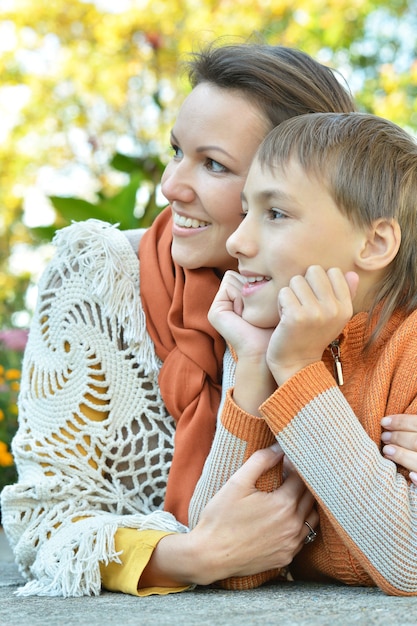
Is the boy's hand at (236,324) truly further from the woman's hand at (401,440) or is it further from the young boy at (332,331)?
the woman's hand at (401,440)

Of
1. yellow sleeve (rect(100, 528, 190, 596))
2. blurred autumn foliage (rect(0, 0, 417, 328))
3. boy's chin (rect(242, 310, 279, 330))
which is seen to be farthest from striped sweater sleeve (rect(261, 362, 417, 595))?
blurred autumn foliage (rect(0, 0, 417, 328))

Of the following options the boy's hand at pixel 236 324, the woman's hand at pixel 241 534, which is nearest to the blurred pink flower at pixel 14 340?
the boy's hand at pixel 236 324

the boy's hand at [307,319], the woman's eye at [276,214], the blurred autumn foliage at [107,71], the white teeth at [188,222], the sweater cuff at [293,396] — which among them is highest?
the blurred autumn foliage at [107,71]

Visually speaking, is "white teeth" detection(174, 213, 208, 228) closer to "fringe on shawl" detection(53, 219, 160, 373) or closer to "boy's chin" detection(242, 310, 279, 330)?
"fringe on shawl" detection(53, 219, 160, 373)

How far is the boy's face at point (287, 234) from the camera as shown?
2.19 meters

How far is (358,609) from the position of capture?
1.84 metres

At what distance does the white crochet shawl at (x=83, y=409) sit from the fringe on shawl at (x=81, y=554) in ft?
0.12

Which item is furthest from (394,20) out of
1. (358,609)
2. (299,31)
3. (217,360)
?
(358,609)

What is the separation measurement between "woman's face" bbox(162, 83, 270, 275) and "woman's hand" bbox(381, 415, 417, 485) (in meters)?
0.85

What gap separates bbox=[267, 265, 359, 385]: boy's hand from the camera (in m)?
2.09

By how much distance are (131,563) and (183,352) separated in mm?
679

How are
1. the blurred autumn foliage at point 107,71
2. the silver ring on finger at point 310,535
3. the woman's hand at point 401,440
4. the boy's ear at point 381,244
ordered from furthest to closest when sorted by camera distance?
the blurred autumn foliage at point 107,71 → the silver ring on finger at point 310,535 → the boy's ear at point 381,244 → the woman's hand at point 401,440

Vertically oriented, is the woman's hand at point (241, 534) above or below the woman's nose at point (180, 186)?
below

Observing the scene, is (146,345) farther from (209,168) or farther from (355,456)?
(355,456)
